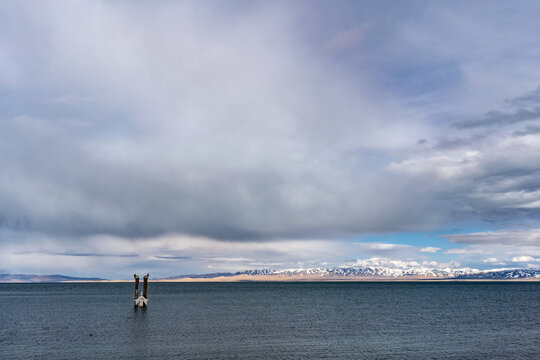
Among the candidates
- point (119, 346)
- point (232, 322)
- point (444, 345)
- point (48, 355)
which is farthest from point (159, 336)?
point (444, 345)

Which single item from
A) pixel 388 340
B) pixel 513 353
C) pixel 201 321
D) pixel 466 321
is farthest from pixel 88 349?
pixel 466 321

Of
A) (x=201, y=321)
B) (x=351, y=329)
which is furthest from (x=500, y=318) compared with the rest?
(x=201, y=321)

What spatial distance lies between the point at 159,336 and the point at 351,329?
82.8 feet

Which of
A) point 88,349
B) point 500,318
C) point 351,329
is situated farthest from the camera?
point 500,318

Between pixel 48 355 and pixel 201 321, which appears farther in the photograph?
pixel 201 321

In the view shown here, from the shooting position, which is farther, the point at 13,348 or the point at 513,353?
the point at 13,348

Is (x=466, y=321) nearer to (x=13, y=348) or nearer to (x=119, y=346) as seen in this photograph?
(x=119, y=346)

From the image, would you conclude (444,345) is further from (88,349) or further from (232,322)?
(88,349)

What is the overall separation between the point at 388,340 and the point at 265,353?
51.2ft

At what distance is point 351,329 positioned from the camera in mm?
58375

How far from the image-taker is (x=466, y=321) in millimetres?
67625

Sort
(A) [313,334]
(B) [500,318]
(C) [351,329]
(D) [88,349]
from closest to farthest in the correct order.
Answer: (D) [88,349], (A) [313,334], (C) [351,329], (B) [500,318]

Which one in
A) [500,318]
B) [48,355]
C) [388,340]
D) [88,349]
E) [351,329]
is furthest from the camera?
[500,318]

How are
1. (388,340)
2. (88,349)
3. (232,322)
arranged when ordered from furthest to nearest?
(232,322)
(388,340)
(88,349)
